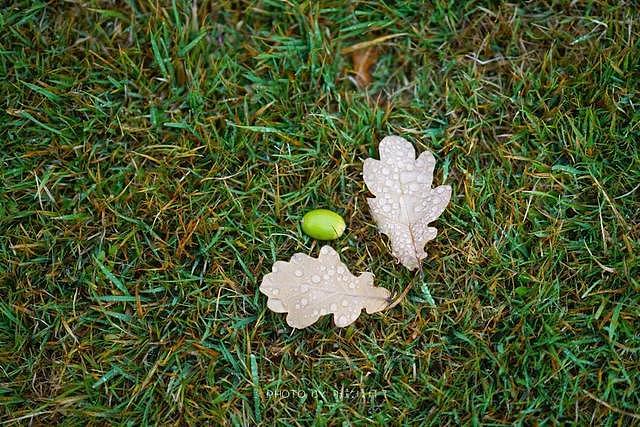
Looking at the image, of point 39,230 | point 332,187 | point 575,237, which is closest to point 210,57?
point 332,187

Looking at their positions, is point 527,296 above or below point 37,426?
above

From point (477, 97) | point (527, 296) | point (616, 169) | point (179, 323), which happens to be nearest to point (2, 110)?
point (179, 323)

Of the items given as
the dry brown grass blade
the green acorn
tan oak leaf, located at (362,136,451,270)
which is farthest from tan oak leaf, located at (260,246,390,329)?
the dry brown grass blade

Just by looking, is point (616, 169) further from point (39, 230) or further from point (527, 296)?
point (39, 230)

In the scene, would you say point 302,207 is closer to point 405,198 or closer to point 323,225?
point 323,225

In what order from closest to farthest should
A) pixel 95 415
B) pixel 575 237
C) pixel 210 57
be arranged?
1. pixel 95 415
2. pixel 575 237
3. pixel 210 57

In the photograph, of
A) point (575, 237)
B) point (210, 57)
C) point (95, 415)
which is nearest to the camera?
point (95, 415)

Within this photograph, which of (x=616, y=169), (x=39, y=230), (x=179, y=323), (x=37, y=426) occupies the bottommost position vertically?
(x=37, y=426)

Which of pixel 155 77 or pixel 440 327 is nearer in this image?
pixel 440 327
